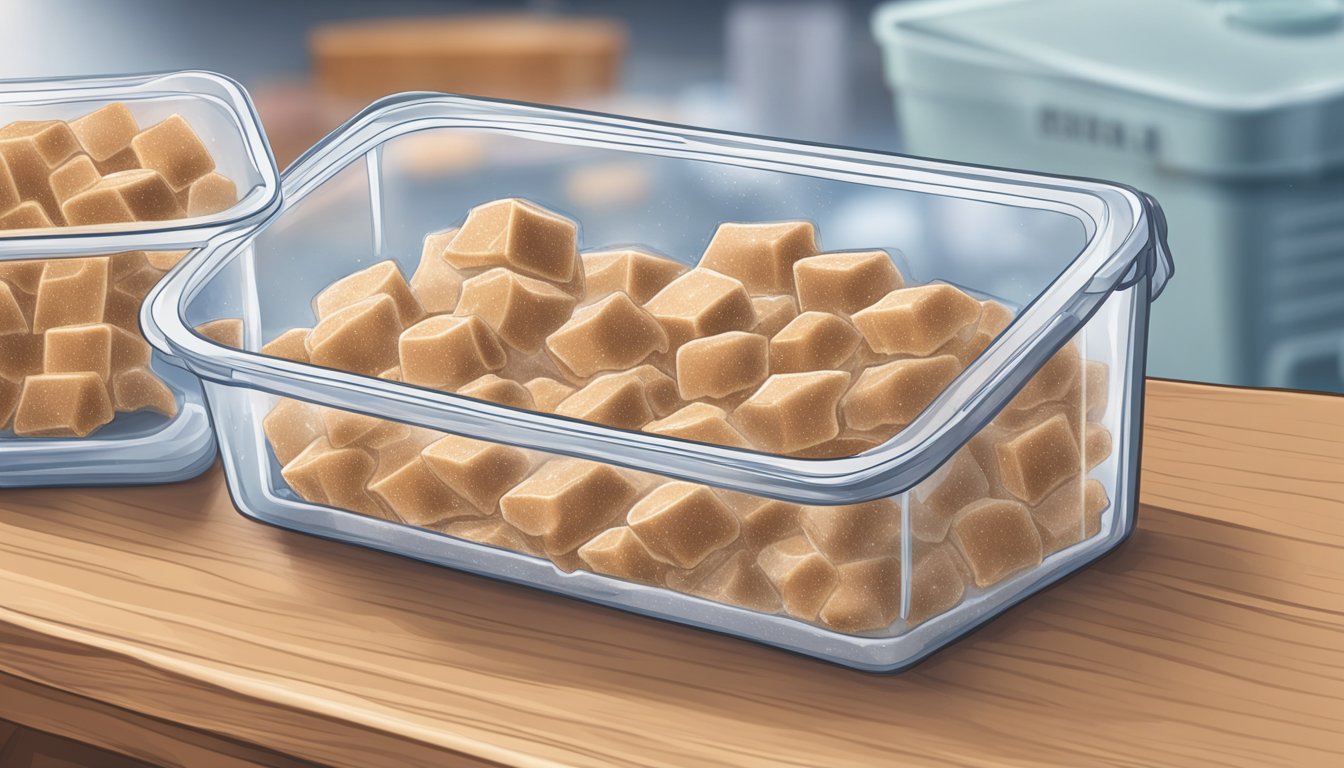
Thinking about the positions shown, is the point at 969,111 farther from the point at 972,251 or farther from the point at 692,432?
the point at 692,432

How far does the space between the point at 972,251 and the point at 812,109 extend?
3.32 meters

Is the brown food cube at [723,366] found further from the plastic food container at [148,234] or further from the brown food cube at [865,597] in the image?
the plastic food container at [148,234]

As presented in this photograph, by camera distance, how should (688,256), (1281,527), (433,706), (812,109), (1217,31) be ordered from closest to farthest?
(433,706) < (1281,527) < (688,256) < (1217,31) < (812,109)

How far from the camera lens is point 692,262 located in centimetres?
78

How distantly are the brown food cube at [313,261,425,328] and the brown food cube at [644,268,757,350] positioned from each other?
4.7 inches

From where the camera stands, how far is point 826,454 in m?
0.57

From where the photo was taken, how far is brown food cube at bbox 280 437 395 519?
63cm

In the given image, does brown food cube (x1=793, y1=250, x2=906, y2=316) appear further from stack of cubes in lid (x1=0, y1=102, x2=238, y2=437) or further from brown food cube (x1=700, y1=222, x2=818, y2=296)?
stack of cubes in lid (x1=0, y1=102, x2=238, y2=437)

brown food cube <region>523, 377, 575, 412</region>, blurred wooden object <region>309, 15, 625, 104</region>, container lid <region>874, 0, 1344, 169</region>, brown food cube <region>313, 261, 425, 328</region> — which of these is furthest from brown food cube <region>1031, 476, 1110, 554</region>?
blurred wooden object <region>309, 15, 625, 104</region>

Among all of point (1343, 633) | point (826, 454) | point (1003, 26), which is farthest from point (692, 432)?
point (1003, 26)

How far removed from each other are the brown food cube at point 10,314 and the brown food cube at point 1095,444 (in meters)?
0.51

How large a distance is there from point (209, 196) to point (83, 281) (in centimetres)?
8

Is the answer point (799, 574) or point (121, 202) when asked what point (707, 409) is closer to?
point (799, 574)

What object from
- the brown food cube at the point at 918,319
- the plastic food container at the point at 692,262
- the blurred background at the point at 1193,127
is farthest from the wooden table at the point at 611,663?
the blurred background at the point at 1193,127
